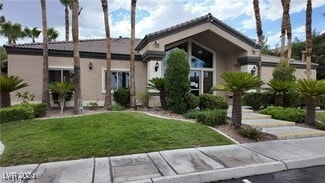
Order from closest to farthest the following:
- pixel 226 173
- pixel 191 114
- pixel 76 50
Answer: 1. pixel 226 173
2. pixel 191 114
3. pixel 76 50

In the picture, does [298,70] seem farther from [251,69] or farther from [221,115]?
[221,115]

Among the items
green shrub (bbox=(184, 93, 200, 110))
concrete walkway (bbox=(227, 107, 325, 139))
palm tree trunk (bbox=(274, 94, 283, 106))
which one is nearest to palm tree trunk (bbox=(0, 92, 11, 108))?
green shrub (bbox=(184, 93, 200, 110))

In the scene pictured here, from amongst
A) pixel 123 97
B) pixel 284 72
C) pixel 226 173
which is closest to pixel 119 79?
pixel 123 97

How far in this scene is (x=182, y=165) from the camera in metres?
5.55

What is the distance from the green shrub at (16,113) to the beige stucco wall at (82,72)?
403 cm

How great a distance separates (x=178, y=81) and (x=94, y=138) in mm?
5863

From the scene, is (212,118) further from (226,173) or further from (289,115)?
(289,115)

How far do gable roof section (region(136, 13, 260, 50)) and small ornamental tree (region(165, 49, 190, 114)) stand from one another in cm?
314

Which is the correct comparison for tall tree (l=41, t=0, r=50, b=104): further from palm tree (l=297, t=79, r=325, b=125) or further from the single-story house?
palm tree (l=297, t=79, r=325, b=125)

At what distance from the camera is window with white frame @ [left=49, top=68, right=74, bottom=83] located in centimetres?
1438

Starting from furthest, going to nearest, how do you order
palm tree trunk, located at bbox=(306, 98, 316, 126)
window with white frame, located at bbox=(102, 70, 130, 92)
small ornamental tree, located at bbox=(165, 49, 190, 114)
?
window with white frame, located at bbox=(102, 70, 130, 92), small ornamental tree, located at bbox=(165, 49, 190, 114), palm tree trunk, located at bbox=(306, 98, 316, 126)

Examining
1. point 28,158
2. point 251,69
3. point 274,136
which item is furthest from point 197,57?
point 28,158

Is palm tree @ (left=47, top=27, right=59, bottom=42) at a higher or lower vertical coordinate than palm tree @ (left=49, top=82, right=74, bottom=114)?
higher

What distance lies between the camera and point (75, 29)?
11.5 m
